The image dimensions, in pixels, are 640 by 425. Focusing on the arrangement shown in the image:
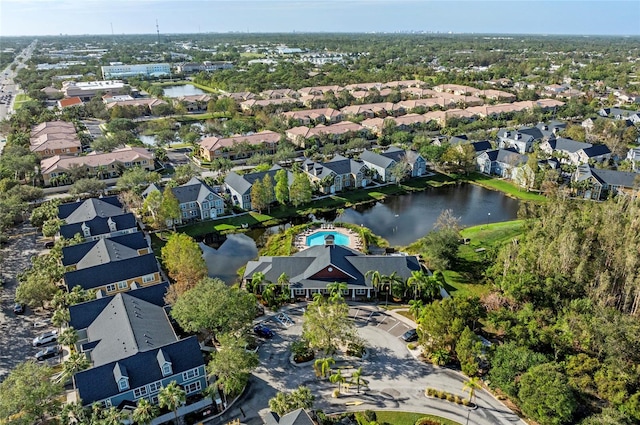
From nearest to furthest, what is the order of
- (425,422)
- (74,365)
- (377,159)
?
(425,422) → (74,365) → (377,159)

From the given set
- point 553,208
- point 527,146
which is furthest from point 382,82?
point 553,208

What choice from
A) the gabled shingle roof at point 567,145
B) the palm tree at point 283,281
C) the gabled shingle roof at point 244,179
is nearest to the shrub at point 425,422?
the palm tree at point 283,281

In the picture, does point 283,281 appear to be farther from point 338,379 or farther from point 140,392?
point 140,392

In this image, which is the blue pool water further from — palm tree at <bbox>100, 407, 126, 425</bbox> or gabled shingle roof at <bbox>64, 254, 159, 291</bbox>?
palm tree at <bbox>100, 407, 126, 425</bbox>

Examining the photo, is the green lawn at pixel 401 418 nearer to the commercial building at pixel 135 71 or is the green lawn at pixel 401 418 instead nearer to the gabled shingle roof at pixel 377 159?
the gabled shingle roof at pixel 377 159

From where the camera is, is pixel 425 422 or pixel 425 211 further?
pixel 425 211

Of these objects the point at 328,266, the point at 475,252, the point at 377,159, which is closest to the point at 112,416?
the point at 328,266
